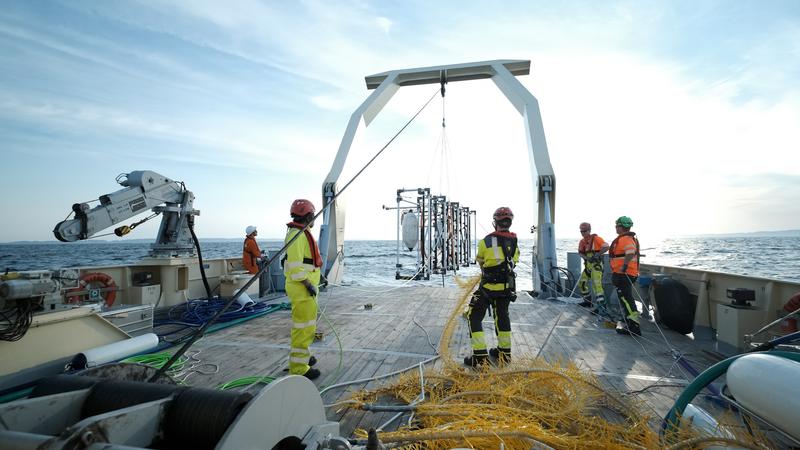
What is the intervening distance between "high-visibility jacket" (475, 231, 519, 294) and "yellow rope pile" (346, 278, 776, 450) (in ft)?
3.20

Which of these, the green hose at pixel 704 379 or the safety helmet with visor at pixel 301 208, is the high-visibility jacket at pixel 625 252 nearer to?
the green hose at pixel 704 379

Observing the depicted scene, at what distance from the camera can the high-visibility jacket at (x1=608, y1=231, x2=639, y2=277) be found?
566 centimetres

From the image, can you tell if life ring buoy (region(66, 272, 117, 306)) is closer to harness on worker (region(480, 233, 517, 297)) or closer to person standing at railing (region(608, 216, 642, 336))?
harness on worker (region(480, 233, 517, 297))

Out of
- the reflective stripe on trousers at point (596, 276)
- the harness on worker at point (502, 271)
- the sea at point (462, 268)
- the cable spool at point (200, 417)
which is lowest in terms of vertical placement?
the sea at point (462, 268)

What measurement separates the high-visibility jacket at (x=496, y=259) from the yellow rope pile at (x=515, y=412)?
974 mm

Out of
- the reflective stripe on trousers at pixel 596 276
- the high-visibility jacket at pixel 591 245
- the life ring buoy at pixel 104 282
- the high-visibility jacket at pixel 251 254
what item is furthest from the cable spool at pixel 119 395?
the high-visibility jacket at pixel 591 245

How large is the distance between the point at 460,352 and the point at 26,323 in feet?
14.6

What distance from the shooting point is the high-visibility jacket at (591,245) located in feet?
23.8

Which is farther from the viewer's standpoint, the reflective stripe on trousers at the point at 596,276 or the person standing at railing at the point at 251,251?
the person standing at railing at the point at 251,251

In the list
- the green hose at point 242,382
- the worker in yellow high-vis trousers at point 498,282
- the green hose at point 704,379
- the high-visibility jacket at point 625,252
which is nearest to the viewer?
the green hose at point 704,379

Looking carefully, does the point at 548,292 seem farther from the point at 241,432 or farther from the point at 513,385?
the point at 241,432

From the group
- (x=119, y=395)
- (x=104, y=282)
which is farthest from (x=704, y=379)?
(x=104, y=282)

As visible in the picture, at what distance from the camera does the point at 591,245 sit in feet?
24.3

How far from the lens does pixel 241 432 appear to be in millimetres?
1157
